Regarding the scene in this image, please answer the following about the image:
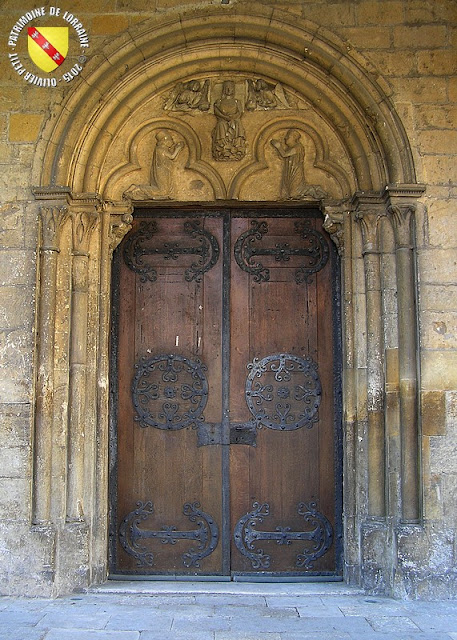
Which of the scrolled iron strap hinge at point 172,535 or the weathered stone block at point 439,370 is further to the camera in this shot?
the scrolled iron strap hinge at point 172,535

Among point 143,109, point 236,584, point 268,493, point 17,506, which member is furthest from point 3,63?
point 236,584

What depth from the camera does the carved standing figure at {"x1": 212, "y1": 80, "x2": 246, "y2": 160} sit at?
5816 millimetres

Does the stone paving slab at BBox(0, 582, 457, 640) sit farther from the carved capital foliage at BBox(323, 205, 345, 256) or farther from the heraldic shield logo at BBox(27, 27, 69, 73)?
the heraldic shield logo at BBox(27, 27, 69, 73)

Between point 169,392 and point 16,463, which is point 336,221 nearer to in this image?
point 169,392

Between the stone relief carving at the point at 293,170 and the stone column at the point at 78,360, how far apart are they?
4.84 ft

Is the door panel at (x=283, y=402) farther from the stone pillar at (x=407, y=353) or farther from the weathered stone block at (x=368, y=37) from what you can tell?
the weathered stone block at (x=368, y=37)

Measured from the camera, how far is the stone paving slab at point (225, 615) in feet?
14.3

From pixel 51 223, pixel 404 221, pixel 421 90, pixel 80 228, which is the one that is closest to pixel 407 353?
pixel 404 221

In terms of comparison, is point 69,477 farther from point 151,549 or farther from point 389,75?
point 389,75

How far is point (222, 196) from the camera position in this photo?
5801mm

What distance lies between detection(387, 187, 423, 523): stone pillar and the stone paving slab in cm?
69

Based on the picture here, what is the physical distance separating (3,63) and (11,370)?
228cm

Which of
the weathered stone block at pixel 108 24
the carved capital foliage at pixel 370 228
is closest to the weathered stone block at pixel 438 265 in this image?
the carved capital foliage at pixel 370 228

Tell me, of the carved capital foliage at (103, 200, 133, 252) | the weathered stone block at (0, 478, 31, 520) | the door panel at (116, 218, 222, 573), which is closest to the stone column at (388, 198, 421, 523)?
the door panel at (116, 218, 222, 573)
